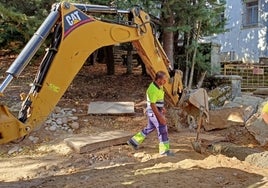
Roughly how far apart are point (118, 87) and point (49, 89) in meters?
7.12

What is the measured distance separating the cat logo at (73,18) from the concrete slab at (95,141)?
2552mm

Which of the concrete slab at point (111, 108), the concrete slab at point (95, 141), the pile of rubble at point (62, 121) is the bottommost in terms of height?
the concrete slab at point (95, 141)

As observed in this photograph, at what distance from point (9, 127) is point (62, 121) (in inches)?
173

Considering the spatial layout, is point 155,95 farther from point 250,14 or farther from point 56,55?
point 250,14

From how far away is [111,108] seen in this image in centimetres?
1009

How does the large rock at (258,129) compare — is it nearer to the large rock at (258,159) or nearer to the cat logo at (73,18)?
the large rock at (258,159)

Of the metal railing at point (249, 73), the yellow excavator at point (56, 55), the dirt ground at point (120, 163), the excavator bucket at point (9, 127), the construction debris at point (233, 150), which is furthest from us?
the metal railing at point (249, 73)

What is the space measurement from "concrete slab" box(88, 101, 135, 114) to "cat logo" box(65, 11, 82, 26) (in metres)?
4.34

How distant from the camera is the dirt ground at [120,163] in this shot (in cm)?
562

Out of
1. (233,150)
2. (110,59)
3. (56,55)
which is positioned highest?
(56,55)

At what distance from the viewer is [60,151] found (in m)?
7.83

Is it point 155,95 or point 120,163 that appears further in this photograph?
point 155,95

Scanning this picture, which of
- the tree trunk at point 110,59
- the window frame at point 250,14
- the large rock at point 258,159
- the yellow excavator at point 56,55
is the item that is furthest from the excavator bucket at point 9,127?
the window frame at point 250,14

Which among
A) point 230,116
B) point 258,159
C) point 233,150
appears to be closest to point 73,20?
point 258,159
